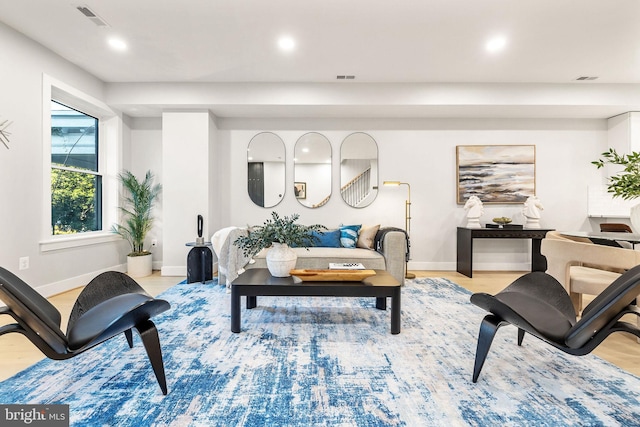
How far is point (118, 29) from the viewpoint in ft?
10.5

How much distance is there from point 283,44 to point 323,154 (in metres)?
1.97

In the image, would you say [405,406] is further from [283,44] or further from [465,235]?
[465,235]

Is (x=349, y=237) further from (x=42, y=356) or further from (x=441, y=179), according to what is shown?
(x=42, y=356)

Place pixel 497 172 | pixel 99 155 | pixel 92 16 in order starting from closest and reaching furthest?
pixel 92 16 < pixel 99 155 < pixel 497 172

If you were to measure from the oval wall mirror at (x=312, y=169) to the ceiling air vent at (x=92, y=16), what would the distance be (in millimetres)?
2798

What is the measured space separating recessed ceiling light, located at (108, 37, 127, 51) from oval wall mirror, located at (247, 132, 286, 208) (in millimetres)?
2080

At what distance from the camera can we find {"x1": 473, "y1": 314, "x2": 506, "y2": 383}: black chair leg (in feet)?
5.57

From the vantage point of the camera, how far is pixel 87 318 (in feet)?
5.65

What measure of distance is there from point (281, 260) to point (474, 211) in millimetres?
3415

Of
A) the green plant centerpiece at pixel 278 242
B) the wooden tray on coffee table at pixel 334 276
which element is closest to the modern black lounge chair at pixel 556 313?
the wooden tray on coffee table at pixel 334 276

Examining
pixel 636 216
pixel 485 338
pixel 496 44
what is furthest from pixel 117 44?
pixel 636 216

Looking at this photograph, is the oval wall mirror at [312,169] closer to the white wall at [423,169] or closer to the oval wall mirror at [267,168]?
the white wall at [423,169]

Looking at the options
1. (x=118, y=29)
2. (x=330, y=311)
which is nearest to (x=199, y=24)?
(x=118, y=29)

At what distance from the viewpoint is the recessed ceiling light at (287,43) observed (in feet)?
11.1
